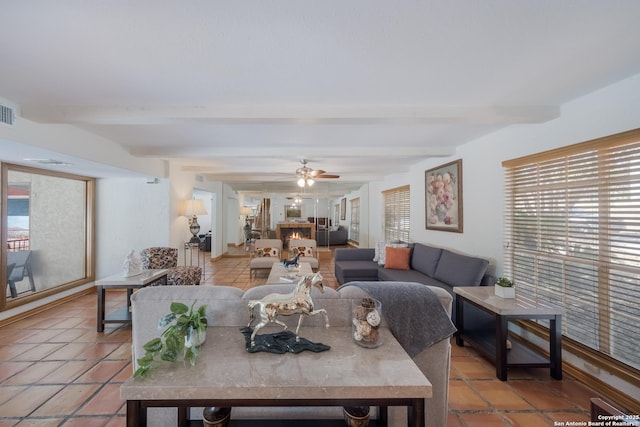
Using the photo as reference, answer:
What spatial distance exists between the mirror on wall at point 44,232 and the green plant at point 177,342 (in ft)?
12.5

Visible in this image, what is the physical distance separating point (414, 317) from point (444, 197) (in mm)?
3141

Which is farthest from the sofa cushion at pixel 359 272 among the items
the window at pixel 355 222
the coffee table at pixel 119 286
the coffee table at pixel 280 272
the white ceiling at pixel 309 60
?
the window at pixel 355 222

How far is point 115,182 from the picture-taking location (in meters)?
4.63

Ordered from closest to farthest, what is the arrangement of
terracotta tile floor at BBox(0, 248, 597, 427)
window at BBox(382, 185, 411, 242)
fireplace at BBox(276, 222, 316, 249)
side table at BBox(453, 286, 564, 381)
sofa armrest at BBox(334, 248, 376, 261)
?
terracotta tile floor at BBox(0, 248, 597, 427)
side table at BBox(453, 286, 564, 381)
sofa armrest at BBox(334, 248, 376, 261)
window at BBox(382, 185, 411, 242)
fireplace at BBox(276, 222, 316, 249)

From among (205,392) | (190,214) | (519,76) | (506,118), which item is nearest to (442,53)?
(519,76)

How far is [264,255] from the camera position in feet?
19.0

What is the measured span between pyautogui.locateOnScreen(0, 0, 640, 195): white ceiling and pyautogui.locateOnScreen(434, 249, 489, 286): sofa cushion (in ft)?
5.13

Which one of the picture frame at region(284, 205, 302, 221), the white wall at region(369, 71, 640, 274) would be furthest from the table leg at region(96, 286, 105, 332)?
the picture frame at region(284, 205, 302, 221)

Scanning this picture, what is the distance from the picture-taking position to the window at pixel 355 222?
324 inches

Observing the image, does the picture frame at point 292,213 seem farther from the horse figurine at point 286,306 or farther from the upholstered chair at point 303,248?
the horse figurine at point 286,306

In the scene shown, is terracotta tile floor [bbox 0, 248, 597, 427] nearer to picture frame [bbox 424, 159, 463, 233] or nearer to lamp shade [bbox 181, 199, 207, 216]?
picture frame [bbox 424, 159, 463, 233]

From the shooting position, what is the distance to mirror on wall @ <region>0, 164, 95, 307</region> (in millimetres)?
3381

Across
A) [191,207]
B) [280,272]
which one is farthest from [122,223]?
[280,272]

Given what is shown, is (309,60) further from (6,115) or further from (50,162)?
(50,162)
